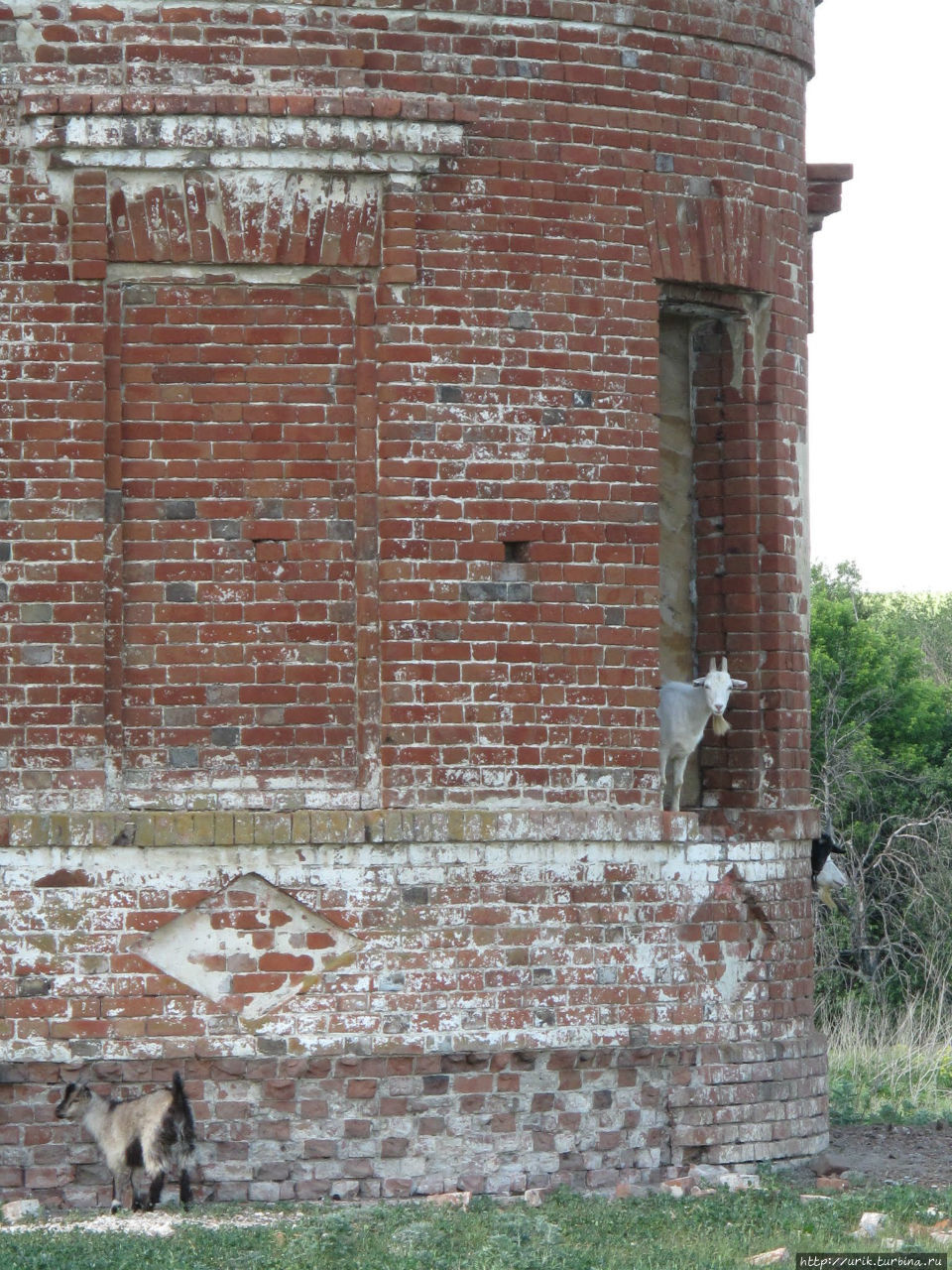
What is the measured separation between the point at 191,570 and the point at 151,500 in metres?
0.37

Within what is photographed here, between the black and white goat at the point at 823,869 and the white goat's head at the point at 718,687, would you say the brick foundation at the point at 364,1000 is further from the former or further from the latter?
the black and white goat at the point at 823,869

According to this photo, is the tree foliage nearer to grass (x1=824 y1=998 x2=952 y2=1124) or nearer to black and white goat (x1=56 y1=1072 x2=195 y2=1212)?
grass (x1=824 y1=998 x2=952 y2=1124)

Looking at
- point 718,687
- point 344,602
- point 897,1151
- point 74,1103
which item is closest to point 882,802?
point 897,1151

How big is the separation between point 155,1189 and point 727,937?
3093 mm

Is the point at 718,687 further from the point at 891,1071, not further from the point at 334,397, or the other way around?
the point at 891,1071

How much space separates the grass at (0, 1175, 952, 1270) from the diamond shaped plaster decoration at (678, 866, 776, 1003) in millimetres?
1131

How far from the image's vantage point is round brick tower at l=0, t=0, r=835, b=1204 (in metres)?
9.05

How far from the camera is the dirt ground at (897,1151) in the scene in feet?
33.7

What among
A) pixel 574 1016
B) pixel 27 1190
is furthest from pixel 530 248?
pixel 27 1190

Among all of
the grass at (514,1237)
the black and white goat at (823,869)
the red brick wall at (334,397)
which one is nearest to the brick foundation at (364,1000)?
the red brick wall at (334,397)

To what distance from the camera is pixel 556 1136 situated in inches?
369

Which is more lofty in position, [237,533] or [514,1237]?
[237,533]

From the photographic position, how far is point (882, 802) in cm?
2203

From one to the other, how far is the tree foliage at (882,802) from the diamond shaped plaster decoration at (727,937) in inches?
284
